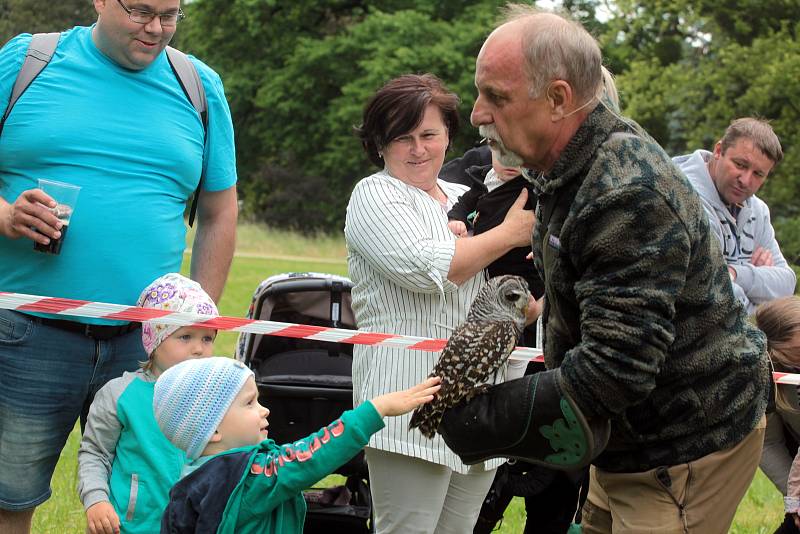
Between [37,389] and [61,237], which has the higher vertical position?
[61,237]

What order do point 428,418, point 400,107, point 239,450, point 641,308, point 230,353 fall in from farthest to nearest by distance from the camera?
point 230,353 < point 400,107 < point 239,450 < point 428,418 < point 641,308

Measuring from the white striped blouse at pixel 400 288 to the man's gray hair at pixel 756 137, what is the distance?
2276 millimetres

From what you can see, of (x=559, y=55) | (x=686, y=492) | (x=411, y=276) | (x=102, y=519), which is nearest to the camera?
(x=559, y=55)

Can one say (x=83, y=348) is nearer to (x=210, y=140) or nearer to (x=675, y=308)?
(x=210, y=140)

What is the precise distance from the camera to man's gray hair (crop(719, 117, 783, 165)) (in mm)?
5367

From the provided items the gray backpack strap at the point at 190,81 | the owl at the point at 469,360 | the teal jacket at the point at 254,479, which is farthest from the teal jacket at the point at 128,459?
the gray backpack strap at the point at 190,81

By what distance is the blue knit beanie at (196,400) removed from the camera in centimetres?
301

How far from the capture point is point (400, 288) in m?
3.74

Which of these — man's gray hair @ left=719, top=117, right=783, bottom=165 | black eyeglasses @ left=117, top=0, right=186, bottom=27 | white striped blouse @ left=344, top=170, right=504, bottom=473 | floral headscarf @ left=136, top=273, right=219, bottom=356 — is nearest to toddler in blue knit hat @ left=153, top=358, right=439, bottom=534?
floral headscarf @ left=136, top=273, right=219, bottom=356

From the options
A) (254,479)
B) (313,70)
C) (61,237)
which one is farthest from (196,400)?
(313,70)

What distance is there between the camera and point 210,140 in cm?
409

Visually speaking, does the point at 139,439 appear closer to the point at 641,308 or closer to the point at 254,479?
the point at 254,479

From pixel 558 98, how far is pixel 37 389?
2317 millimetres

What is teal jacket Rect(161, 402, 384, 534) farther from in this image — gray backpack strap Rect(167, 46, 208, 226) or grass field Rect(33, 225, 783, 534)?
grass field Rect(33, 225, 783, 534)
